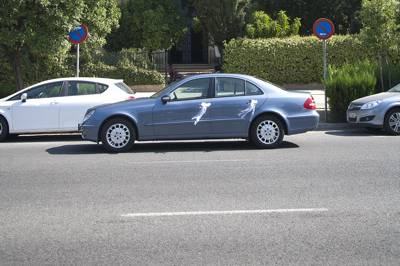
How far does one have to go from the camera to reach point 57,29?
19.1 m

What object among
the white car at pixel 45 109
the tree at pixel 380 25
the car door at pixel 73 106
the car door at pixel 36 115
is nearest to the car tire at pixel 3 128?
the white car at pixel 45 109

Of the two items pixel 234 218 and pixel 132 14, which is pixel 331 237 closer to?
pixel 234 218

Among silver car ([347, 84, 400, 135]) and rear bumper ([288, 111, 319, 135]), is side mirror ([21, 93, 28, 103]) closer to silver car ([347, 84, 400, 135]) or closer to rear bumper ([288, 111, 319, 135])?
rear bumper ([288, 111, 319, 135])

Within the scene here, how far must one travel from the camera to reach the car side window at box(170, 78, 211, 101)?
1242cm

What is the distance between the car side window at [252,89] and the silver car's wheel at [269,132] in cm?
59

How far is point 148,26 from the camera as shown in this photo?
→ 3130 centimetres

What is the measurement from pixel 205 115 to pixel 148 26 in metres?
19.8

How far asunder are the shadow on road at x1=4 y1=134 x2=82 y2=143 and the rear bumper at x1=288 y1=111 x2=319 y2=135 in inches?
Answer: 212

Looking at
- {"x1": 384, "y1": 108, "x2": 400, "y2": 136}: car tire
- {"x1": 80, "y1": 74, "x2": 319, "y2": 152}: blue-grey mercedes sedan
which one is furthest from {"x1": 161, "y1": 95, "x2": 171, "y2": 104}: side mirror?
{"x1": 384, "y1": 108, "x2": 400, "y2": 136}: car tire

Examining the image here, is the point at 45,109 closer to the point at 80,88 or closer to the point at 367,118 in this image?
the point at 80,88

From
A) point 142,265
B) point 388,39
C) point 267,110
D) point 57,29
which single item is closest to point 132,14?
point 57,29

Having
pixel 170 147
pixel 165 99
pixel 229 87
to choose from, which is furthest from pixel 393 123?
pixel 165 99

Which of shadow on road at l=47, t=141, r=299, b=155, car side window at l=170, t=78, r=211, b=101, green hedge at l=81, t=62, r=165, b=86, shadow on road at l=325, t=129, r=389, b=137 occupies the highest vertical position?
green hedge at l=81, t=62, r=165, b=86

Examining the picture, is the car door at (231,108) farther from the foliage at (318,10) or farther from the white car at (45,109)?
the foliage at (318,10)
